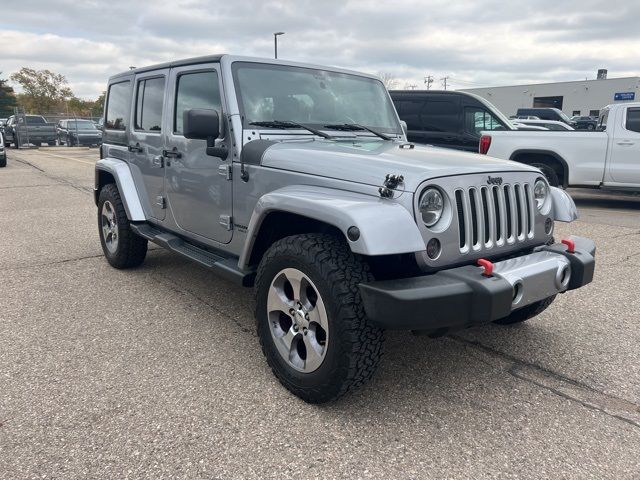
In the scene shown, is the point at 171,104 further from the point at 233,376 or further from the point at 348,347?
the point at 348,347

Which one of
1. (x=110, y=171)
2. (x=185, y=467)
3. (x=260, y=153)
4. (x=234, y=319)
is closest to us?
(x=185, y=467)

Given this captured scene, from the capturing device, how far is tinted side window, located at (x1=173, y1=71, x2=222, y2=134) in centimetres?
366

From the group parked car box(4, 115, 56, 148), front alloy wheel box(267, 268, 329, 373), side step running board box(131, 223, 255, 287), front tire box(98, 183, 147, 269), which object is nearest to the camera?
front alloy wheel box(267, 268, 329, 373)

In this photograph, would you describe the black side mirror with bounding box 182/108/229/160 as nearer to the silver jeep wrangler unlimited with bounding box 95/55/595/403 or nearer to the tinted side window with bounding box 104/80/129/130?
the silver jeep wrangler unlimited with bounding box 95/55/595/403

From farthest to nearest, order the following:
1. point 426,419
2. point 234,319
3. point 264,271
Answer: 1. point 234,319
2. point 264,271
3. point 426,419

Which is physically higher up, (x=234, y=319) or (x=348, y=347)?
(x=348, y=347)

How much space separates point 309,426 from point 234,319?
1.53 m

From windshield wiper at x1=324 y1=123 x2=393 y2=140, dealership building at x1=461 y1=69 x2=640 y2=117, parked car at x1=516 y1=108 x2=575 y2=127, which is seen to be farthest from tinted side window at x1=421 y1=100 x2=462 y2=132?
dealership building at x1=461 y1=69 x2=640 y2=117

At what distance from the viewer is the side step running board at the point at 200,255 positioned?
10.8 ft

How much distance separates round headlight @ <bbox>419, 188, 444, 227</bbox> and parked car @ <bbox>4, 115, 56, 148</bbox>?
2955 cm

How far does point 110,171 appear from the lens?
5000mm

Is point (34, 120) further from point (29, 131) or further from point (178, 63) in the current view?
point (178, 63)

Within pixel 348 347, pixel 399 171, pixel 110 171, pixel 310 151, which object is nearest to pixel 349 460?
pixel 348 347

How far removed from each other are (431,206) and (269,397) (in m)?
1.36
